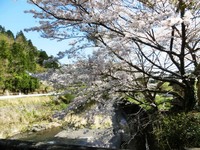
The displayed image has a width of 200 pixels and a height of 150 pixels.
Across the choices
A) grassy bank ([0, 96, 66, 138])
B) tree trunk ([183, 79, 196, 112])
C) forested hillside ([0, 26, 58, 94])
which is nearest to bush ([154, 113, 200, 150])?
tree trunk ([183, 79, 196, 112])

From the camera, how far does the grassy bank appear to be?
2279 centimetres

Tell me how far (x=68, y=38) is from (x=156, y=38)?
1897 mm

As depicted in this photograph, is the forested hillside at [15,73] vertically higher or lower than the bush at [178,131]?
higher

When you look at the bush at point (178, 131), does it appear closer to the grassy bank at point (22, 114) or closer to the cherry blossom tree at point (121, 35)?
the cherry blossom tree at point (121, 35)

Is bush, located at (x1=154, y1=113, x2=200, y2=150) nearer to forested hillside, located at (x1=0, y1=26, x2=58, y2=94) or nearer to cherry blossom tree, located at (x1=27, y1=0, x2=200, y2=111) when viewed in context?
cherry blossom tree, located at (x1=27, y1=0, x2=200, y2=111)

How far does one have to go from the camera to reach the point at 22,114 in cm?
2542

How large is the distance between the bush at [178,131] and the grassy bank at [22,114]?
1680cm

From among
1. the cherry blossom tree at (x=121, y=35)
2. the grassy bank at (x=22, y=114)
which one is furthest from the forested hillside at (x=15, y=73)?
the cherry blossom tree at (x=121, y=35)

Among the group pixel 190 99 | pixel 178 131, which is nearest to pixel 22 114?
pixel 190 99

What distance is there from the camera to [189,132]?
560 cm

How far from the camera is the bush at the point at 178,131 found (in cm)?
552

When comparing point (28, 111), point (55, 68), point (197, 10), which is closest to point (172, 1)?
point (197, 10)

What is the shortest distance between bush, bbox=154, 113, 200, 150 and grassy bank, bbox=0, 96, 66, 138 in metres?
16.8

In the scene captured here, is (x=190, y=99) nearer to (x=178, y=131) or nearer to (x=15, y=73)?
(x=178, y=131)
